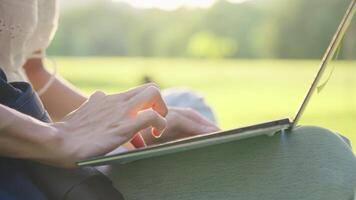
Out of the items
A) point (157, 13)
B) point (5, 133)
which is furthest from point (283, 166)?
point (157, 13)

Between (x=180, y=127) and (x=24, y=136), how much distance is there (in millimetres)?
324

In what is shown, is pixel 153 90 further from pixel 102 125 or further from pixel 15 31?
pixel 15 31

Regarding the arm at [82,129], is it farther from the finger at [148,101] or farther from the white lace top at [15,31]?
the white lace top at [15,31]

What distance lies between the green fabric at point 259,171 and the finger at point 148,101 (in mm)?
54

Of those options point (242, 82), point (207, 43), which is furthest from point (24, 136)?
point (207, 43)

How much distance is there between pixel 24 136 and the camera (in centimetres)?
68

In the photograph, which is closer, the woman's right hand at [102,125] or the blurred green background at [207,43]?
the woman's right hand at [102,125]

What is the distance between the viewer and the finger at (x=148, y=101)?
2.41 feet

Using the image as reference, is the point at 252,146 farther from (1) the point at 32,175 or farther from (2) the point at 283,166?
(1) the point at 32,175

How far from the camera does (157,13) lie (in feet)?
100

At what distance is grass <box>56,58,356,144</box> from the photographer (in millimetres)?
10883

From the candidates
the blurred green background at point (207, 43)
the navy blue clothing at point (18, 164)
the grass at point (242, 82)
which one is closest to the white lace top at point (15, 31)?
the navy blue clothing at point (18, 164)

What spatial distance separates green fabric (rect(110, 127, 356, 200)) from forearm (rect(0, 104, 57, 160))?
A: 0.11m

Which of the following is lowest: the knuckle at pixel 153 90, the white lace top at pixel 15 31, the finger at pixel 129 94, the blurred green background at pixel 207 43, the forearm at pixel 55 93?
the blurred green background at pixel 207 43
